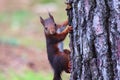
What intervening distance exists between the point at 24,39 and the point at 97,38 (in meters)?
6.57

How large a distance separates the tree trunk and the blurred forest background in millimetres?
2461

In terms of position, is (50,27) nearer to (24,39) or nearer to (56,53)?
(56,53)

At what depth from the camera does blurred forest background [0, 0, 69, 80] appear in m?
7.81

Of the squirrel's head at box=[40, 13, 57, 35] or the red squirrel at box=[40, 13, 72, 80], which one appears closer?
the red squirrel at box=[40, 13, 72, 80]

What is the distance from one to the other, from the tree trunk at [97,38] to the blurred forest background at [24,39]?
2.46 metres

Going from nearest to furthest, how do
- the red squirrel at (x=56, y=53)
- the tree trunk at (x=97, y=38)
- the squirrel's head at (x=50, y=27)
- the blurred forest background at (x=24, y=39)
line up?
1. the tree trunk at (x=97, y=38)
2. the red squirrel at (x=56, y=53)
3. the squirrel's head at (x=50, y=27)
4. the blurred forest background at (x=24, y=39)

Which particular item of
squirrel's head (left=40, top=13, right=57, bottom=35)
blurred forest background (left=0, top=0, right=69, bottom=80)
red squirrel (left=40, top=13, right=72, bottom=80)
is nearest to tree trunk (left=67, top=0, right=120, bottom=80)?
red squirrel (left=40, top=13, right=72, bottom=80)

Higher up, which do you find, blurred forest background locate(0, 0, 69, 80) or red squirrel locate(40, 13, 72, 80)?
red squirrel locate(40, 13, 72, 80)

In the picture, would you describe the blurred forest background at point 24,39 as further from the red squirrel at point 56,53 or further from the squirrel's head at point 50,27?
the red squirrel at point 56,53

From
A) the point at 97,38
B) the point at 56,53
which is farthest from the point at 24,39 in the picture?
the point at 97,38

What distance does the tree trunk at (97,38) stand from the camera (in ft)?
12.5

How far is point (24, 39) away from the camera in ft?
Answer: 34.2

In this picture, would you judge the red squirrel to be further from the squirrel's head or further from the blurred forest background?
the blurred forest background

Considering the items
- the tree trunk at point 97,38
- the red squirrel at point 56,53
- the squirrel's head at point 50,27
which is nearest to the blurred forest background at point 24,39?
the squirrel's head at point 50,27
